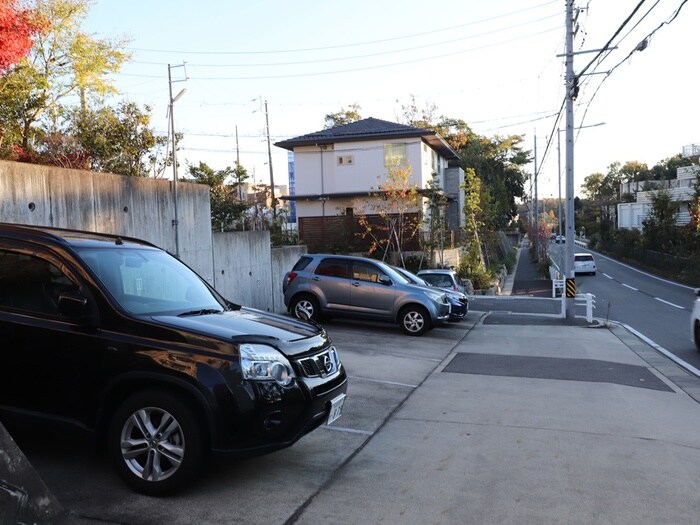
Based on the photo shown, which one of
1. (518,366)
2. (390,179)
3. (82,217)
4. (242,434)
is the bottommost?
(518,366)

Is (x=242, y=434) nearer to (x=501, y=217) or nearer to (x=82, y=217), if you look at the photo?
(x=82, y=217)

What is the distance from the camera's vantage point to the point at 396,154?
31.3 meters

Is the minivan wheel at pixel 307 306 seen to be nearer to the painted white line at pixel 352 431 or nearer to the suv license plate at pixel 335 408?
the painted white line at pixel 352 431

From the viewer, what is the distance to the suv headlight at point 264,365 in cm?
442

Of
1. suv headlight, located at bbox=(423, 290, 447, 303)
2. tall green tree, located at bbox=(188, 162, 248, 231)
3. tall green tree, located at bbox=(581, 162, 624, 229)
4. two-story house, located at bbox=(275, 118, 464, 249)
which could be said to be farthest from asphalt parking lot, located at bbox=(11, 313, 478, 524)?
tall green tree, located at bbox=(581, 162, 624, 229)

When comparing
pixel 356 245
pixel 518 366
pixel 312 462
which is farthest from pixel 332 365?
pixel 356 245

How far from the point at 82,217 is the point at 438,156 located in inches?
1151

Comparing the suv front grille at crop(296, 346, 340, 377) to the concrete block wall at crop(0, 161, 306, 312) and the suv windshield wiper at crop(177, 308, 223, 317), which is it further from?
the concrete block wall at crop(0, 161, 306, 312)

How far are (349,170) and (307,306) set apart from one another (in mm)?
18566

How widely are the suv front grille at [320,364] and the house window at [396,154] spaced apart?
26014mm

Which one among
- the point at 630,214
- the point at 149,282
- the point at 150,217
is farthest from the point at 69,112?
the point at 630,214

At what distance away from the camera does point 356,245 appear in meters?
30.9

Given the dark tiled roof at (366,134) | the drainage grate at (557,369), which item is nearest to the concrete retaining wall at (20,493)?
the drainage grate at (557,369)

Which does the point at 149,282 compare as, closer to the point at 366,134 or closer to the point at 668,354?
the point at 668,354
